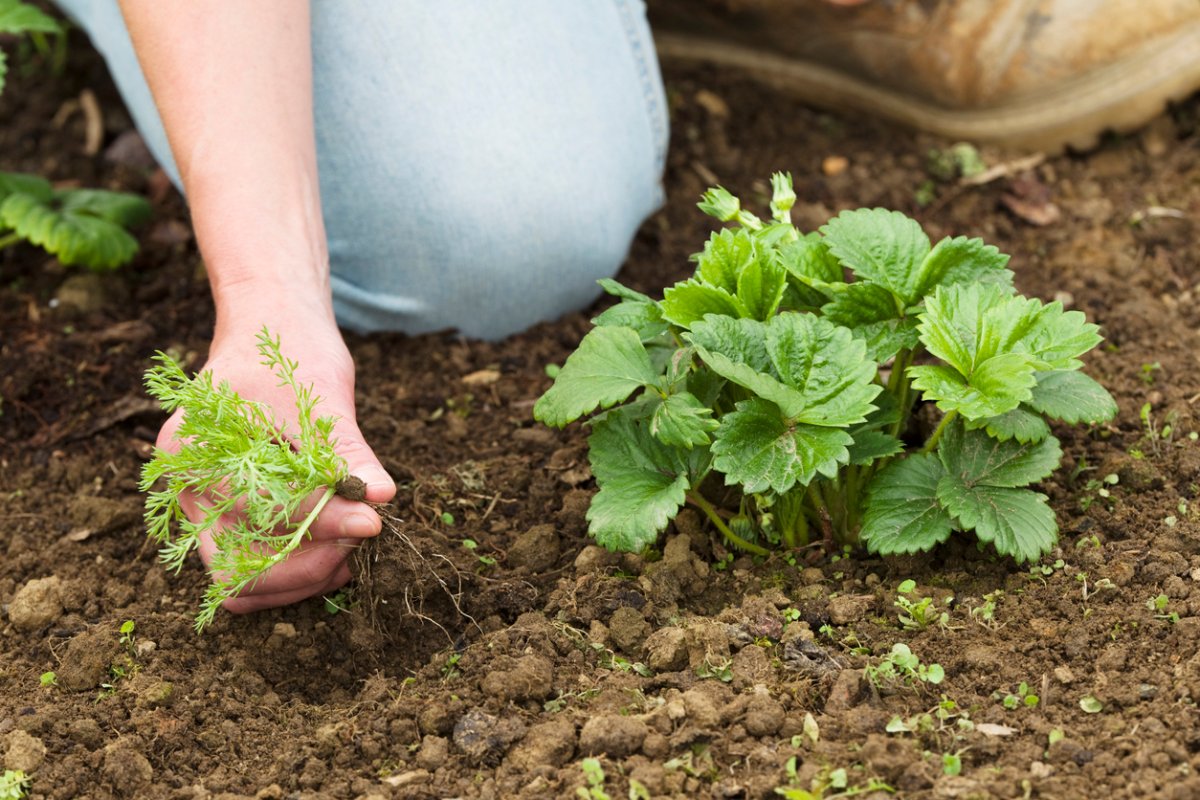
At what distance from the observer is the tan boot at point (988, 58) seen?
10.0ft

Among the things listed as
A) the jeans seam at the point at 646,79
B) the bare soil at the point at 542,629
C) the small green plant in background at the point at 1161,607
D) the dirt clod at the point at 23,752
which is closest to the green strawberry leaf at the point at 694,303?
the bare soil at the point at 542,629

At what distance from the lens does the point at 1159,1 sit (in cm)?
303

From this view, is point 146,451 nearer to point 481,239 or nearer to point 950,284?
point 481,239

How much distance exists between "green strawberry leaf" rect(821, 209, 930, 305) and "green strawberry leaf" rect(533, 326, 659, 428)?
356mm

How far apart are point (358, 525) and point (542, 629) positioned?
312 mm

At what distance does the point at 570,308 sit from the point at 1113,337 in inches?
46.4

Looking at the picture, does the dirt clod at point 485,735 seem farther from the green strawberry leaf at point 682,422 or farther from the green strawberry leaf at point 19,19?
the green strawberry leaf at point 19,19

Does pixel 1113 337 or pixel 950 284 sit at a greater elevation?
pixel 950 284

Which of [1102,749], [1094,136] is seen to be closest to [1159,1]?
[1094,136]

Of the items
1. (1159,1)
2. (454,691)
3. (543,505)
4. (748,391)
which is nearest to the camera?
(454,691)

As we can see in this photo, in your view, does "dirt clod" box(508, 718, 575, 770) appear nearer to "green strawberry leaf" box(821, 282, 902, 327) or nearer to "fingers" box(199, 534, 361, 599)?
"fingers" box(199, 534, 361, 599)

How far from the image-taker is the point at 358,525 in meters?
1.79

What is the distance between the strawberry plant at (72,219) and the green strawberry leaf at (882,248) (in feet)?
5.39

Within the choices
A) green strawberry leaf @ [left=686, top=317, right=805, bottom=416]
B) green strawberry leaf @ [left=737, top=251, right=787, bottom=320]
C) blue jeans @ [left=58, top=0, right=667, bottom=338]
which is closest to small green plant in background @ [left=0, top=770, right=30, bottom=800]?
green strawberry leaf @ [left=686, top=317, right=805, bottom=416]
